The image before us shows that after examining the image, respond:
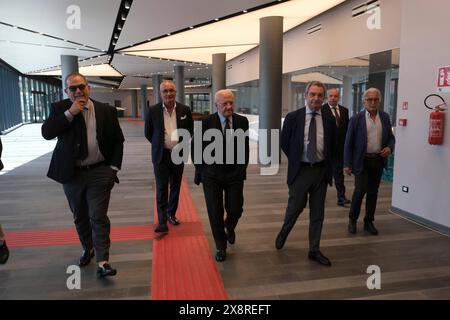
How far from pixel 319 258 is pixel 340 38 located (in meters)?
6.00

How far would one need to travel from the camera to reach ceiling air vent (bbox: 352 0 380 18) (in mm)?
6734

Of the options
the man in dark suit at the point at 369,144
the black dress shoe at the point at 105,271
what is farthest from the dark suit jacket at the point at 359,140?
the black dress shoe at the point at 105,271

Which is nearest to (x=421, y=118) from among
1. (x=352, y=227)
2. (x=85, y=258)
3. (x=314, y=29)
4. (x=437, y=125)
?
(x=437, y=125)

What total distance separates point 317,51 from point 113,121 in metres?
7.08

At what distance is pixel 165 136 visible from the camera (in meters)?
4.14

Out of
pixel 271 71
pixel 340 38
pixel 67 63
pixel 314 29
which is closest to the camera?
pixel 340 38

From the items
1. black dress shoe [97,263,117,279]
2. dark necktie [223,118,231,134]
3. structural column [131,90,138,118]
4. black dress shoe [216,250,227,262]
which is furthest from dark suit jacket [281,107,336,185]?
structural column [131,90,138,118]

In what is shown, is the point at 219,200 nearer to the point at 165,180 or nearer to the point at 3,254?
the point at 165,180

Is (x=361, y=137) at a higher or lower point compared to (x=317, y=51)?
lower

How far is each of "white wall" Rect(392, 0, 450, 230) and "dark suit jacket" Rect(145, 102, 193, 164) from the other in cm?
283
